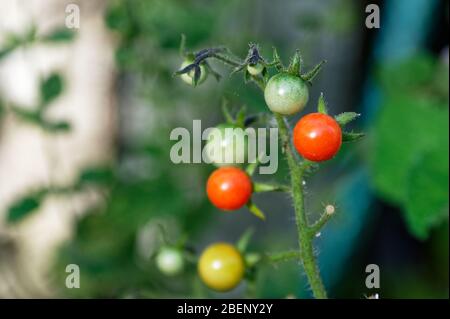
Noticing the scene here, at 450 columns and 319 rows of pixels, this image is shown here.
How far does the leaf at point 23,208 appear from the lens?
1.16 meters

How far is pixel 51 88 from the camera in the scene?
1.26 m

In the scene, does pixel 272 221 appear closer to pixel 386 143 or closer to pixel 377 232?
pixel 377 232

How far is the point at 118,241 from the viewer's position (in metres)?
1.41

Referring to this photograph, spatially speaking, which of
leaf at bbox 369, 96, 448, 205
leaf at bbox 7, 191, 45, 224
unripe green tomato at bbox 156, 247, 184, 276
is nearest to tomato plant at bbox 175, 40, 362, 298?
unripe green tomato at bbox 156, 247, 184, 276

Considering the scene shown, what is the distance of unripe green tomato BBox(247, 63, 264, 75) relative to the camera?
544 mm

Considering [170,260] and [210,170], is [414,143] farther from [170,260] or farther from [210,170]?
→ [170,260]

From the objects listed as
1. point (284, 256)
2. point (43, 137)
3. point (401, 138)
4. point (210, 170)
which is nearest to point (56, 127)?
point (210, 170)

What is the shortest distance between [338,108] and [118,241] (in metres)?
0.76

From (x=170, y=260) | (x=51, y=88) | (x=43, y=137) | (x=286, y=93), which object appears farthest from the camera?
(x=43, y=137)

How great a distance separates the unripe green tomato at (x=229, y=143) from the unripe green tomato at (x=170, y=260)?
0.19 meters

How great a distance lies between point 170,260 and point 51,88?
60 centimetres

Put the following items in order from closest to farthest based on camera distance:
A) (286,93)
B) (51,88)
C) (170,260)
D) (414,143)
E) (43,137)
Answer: (286,93) < (170,260) < (414,143) < (51,88) < (43,137)

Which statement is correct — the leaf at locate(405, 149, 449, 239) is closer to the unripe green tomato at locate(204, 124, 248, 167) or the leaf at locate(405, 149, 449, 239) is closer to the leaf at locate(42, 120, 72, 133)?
the unripe green tomato at locate(204, 124, 248, 167)

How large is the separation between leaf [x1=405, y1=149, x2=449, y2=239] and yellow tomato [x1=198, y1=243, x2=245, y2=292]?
26 cm
